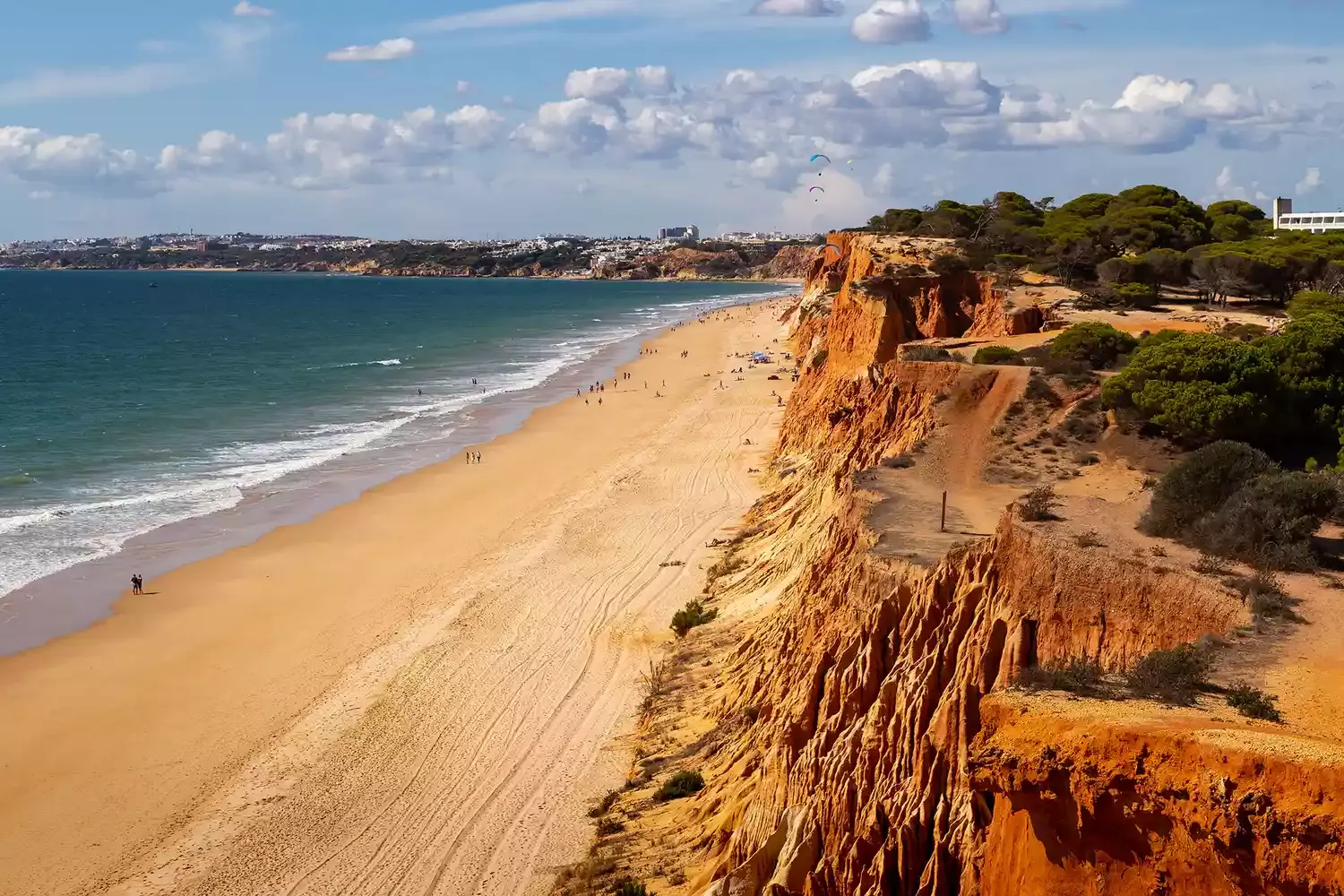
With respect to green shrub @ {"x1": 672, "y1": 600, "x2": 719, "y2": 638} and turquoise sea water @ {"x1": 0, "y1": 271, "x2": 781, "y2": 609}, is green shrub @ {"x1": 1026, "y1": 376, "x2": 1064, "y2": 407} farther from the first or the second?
turquoise sea water @ {"x1": 0, "y1": 271, "x2": 781, "y2": 609}

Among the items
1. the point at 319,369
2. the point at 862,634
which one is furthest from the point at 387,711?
the point at 319,369

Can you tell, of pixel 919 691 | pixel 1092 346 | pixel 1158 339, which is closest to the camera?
pixel 919 691

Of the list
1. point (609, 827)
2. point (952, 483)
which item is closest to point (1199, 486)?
point (952, 483)

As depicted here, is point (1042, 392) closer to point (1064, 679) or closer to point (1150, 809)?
point (1064, 679)

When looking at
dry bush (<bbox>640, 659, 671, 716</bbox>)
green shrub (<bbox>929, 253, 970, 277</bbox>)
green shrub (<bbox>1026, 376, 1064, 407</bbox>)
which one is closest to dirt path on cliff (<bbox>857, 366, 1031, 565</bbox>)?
green shrub (<bbox>1026, 376, 1064, 407</bbox>)

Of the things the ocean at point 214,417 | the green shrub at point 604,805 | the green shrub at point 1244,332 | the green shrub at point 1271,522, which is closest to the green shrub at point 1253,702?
the green shrub at point 1271,522
